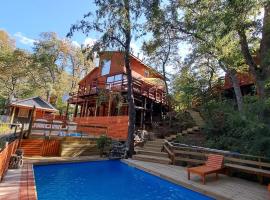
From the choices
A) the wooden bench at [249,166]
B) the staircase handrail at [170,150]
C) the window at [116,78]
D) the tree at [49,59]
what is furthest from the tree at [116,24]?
the tree at [49,59]

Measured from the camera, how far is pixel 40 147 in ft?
39.4

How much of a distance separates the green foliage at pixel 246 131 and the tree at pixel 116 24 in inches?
202

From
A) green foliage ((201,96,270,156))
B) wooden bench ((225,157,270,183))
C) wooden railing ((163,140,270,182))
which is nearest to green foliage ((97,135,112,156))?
wooden railing ((163,140,270,182))

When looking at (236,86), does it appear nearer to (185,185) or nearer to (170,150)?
(170,150)

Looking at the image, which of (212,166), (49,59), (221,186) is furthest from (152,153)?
(49,59)

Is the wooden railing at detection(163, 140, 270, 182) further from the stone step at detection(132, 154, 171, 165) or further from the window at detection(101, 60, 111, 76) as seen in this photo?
the window at detection(101, 60, 111, 76)

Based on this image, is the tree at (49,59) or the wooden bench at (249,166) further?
the tree at (49,59)

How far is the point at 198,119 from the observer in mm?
17812

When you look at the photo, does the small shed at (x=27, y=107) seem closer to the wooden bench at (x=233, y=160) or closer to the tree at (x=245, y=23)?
the wooden bench at (x=233, y=160)

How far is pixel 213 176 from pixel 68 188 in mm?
5607

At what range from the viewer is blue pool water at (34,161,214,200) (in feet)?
23.1

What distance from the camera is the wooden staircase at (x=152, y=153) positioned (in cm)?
1268

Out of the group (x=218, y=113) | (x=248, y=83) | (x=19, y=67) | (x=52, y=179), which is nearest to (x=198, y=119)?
(x=218, y=113)

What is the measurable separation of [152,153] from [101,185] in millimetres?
5880
